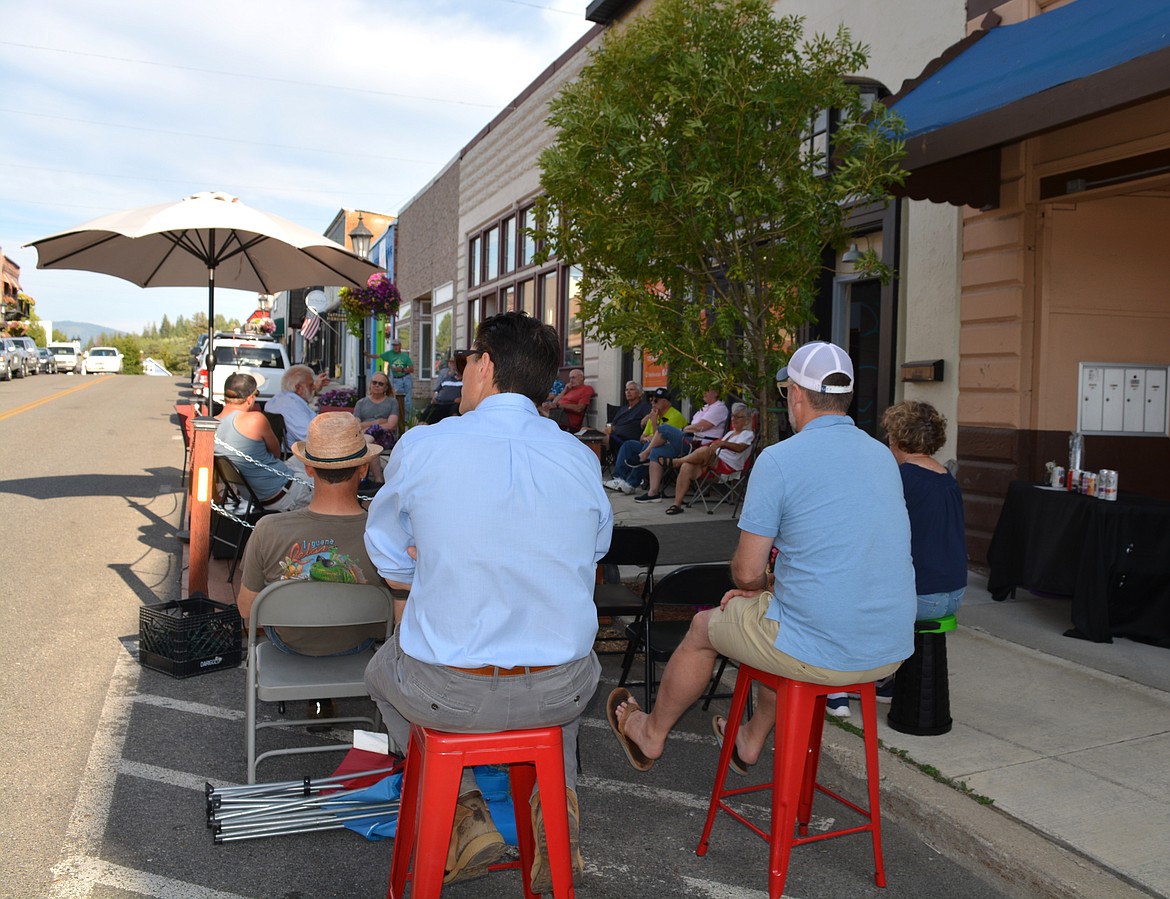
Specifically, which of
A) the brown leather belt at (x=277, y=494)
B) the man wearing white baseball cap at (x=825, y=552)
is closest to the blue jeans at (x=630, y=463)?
the brown leather belt at (x=277, y=494)

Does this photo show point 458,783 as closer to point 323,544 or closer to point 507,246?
point 323,544

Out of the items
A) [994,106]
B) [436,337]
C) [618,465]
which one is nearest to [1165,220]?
[994,106]

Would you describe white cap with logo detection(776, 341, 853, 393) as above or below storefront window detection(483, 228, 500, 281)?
below

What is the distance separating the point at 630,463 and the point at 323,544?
8754mm

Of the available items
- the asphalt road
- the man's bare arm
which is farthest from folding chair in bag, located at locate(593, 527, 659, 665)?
the man's bare arm

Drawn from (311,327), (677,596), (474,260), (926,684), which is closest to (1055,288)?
(926,684)

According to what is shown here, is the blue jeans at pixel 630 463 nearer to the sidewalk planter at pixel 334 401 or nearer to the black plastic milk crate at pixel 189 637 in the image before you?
the sidewalk planter at pixel 334 401

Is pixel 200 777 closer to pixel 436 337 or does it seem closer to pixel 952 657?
pixel 952 657

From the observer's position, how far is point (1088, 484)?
6.30 meters

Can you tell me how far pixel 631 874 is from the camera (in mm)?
3477

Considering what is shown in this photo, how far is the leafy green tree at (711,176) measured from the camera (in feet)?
19.9

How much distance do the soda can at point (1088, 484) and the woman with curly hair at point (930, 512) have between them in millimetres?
2085

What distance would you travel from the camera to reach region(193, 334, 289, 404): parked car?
66.6ft

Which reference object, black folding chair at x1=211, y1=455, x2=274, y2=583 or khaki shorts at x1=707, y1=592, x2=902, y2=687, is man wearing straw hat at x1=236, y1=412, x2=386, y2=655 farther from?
black folding chair at x1=211, y1=455, x2=274, y2=583
